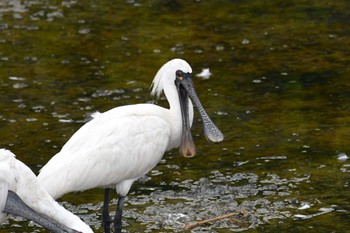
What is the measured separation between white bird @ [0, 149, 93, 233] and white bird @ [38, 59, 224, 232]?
735 millimetres

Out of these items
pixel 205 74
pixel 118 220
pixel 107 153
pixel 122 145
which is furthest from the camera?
pixel 205 74

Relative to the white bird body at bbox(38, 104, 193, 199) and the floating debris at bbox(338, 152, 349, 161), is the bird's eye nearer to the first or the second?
the white bird body at bbox(38, 104, 193, 199)

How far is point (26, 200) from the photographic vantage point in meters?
8.59

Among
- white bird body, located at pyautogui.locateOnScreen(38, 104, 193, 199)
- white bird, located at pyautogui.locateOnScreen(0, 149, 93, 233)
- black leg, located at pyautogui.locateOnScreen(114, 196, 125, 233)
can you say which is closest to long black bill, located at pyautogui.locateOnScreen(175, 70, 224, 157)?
white bird body, located at pyautogui.locateOnScreen(38, 104, 193, 199)

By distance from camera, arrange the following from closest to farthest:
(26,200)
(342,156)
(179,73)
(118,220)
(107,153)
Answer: (26,200) < (118,220) < (107,153) < (179,73) < (342,156)

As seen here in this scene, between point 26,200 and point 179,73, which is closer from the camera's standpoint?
point 26,200

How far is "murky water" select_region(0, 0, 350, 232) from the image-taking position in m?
10.4

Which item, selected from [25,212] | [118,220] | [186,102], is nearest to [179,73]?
[186,102]

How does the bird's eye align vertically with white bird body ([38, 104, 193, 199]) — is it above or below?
above

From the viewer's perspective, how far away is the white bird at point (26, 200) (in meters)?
8.39

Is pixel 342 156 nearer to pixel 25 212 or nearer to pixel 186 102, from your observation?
pixel 186 102

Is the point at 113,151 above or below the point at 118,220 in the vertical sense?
above

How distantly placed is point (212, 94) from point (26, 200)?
514cm

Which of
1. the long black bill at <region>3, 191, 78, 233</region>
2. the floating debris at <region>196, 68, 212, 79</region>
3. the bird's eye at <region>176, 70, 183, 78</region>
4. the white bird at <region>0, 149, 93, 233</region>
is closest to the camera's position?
the long black bill at <region>3, 191, 78, 233</region>
